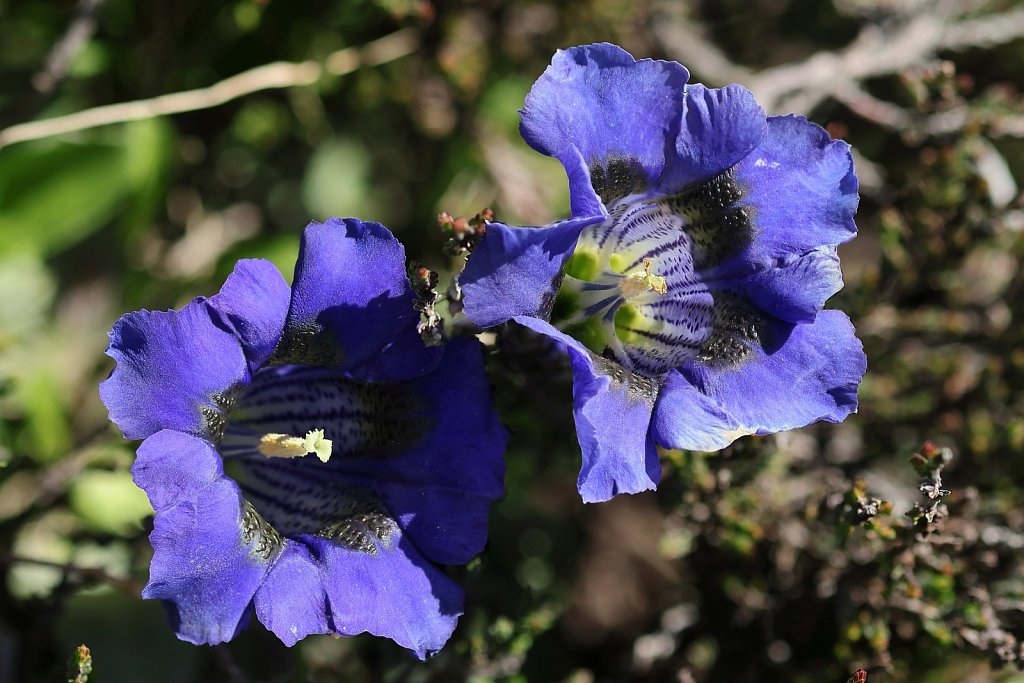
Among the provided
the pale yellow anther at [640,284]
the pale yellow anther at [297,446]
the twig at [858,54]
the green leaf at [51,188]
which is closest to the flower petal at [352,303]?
the pale yellow anther at [297,446]

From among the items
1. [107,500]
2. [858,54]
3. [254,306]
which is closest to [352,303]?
[254,306]

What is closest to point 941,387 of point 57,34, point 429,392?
point 429,392

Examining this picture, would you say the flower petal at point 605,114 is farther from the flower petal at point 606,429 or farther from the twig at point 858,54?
the twig at point 858,54

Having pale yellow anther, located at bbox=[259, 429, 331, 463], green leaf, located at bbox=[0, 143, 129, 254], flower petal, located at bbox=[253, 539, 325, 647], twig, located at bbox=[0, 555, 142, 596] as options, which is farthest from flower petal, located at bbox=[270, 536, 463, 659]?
green leaf, located at bbox=[0, 143, 129, 254]

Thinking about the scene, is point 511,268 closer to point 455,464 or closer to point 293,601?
point 455,464

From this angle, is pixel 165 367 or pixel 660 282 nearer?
pixel 165 367

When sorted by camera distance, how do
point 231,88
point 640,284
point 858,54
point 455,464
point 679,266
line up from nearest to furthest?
point 455,464 → point 640,284 → point 679,266 → point 231,88 → point 858,54

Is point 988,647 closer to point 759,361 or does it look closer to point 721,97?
point 759,361
